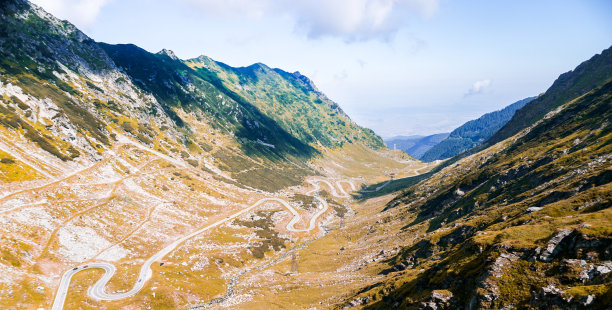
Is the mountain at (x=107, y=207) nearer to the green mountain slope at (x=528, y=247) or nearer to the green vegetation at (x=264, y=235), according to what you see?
the green vegetation at (x=264, y=235)

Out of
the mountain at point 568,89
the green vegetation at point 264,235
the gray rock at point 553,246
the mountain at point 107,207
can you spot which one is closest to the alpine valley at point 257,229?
the gray rock at point 553,246

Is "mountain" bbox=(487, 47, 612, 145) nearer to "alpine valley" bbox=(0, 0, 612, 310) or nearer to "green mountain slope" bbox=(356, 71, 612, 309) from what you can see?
"alpine valley" bbox=(0, 0, 612, 310)

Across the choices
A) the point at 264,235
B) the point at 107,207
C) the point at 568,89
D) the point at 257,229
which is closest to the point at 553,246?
the point at 264,235

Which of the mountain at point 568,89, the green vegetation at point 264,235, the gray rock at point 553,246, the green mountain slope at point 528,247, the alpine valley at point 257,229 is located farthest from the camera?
the mountain at point 568,89

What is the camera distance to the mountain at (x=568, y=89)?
164750 millimetres

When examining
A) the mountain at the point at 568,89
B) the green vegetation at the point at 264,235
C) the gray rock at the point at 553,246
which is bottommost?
the green vegetation at the point at 264,235

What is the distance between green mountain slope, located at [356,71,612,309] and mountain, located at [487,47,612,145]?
10778 centimetres

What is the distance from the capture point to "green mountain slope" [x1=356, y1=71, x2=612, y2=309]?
2497 centimetres

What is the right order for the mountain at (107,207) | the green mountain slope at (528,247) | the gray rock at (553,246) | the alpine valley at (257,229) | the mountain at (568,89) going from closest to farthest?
1. the green mountain slope at (528,247)
2. the gray rock at (553,246)
3. the alpine valley at (257,229)
4. the mountain at (107,207)
5. the mountain at (568,89)

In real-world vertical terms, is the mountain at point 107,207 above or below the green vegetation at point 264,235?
above

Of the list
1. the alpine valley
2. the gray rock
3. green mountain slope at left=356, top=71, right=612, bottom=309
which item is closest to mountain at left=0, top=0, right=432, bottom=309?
the alpine valley

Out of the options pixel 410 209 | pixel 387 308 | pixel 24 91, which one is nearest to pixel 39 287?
pixel 387 308

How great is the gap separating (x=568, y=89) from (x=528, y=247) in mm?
212288

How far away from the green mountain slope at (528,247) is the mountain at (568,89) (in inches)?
4243
